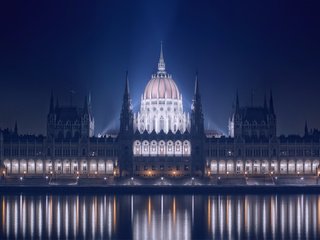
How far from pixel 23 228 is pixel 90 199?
34.6m

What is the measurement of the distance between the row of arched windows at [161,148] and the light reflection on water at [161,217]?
41702mm

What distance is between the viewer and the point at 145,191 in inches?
6452

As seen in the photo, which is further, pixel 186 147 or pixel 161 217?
pixel 186 147

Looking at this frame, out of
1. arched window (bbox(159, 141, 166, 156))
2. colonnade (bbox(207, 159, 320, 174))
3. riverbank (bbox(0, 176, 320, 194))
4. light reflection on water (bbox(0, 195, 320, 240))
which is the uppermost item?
arched window (bbox(159, 141, 166, 156))

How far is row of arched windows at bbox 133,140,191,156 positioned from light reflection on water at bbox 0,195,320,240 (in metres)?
41.7

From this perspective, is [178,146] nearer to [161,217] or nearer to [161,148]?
[161,148]

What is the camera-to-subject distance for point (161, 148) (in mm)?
196125

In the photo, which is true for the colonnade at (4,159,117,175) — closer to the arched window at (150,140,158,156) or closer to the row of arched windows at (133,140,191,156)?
the row of arched windows at (133,140,191,156)

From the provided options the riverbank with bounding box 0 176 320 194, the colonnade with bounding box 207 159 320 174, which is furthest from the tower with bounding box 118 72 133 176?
the colonnade with bounding box 207 159 320 174

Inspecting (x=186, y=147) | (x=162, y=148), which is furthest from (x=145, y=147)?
(x=186, y=147)

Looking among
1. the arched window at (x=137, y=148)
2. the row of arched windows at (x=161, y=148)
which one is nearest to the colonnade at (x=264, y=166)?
the row of arched windows at (x=161, y=148)

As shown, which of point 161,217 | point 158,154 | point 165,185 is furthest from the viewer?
point 158,154

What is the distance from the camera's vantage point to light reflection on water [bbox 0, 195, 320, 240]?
110312mm

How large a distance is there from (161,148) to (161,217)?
7192 centimetres
